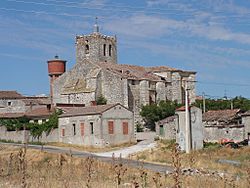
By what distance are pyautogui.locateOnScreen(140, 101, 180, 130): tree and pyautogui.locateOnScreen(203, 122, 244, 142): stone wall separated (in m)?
12.4

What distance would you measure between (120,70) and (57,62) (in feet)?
54.9

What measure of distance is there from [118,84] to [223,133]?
19.8m

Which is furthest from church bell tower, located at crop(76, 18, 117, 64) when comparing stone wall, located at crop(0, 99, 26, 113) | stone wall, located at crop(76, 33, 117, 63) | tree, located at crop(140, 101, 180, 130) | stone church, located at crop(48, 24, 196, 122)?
tree, located at crop(140, 101, 180, 130)

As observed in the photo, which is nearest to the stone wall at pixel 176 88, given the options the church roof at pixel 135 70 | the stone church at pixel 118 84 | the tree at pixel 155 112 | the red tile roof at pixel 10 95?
the stone church at pixel 118 84

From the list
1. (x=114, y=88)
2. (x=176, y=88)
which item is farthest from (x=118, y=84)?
(x=176, y=88)

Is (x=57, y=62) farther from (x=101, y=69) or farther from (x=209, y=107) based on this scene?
(x=209, y=107)

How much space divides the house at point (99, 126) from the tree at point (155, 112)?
12.3 m

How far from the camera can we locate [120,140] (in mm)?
46438

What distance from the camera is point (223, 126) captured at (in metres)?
45.4

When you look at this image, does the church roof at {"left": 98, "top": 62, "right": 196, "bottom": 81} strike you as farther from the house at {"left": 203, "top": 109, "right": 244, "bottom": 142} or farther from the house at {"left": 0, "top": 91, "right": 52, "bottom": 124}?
the house at {"left": 203, "top": 109, "right": 244, "bottom": 142}

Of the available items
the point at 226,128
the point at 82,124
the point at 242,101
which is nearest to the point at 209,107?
the point at 242,101

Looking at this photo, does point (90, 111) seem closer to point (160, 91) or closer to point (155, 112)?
point (155, 112)

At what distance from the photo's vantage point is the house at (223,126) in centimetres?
4453

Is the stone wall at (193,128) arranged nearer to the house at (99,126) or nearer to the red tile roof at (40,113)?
the house at (99,126)
